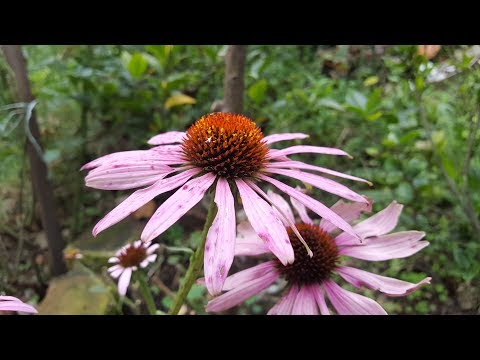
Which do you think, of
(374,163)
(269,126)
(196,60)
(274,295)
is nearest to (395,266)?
(274,295)

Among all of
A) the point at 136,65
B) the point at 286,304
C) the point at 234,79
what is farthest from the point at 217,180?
the point at 136,65

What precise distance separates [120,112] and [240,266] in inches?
35.0

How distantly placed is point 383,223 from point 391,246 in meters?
0.04

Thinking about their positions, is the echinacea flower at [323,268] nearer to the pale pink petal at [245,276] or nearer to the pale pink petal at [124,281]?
the pale pink petal at [245,276]

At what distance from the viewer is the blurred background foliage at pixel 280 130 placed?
1042mm

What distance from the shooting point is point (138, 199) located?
437mm

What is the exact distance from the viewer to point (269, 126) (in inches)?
64.9

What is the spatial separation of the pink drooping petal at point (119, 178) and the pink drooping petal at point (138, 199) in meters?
0.01

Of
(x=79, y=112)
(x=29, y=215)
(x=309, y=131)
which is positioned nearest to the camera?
(x=29, y=215)

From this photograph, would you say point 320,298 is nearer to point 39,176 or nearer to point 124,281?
point 124,281

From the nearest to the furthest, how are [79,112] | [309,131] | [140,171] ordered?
[140,171] → [309,131] → [79,112]
